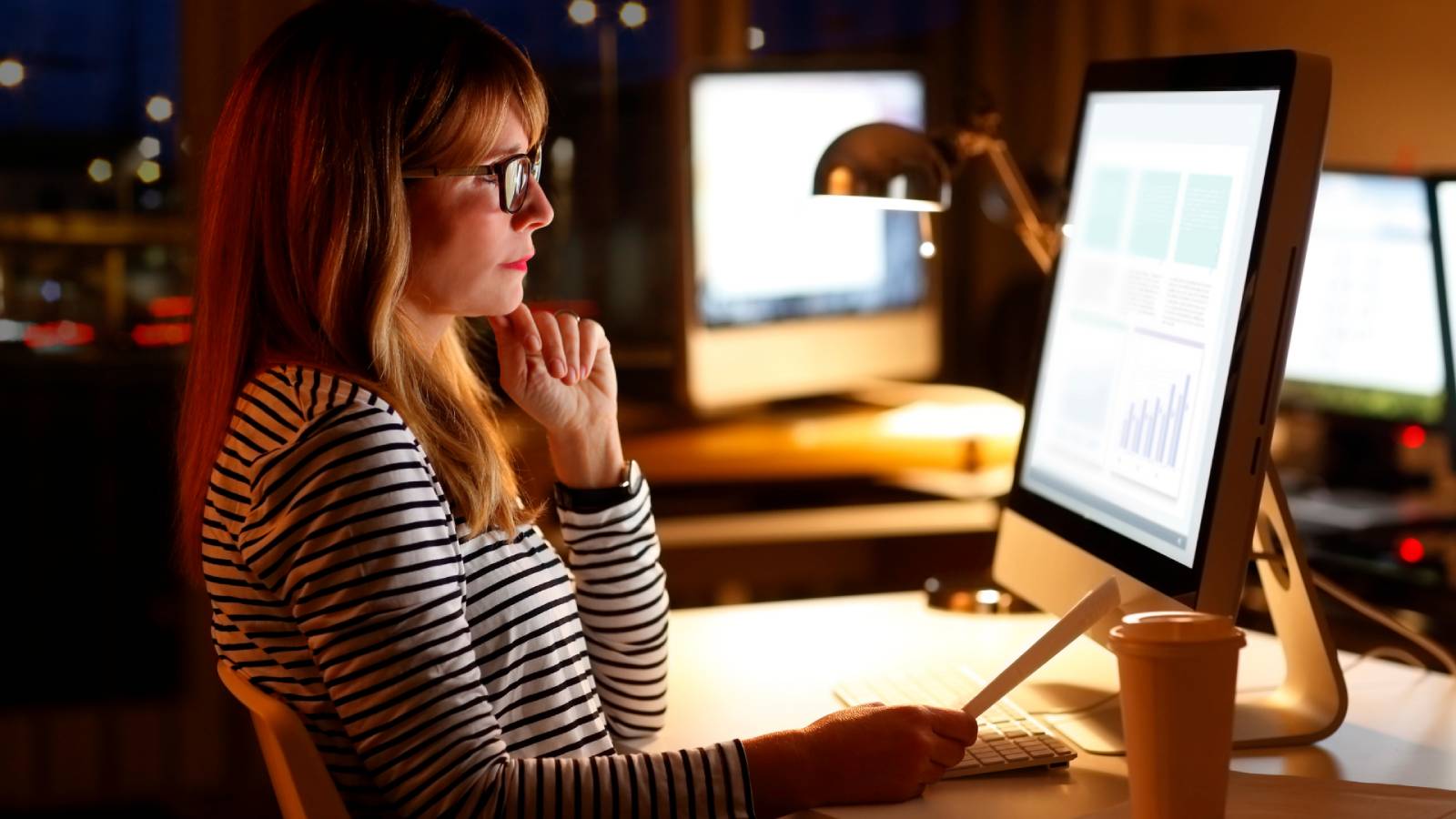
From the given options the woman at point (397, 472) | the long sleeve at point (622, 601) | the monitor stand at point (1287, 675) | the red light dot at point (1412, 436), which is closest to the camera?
the woman at point (397, 472)

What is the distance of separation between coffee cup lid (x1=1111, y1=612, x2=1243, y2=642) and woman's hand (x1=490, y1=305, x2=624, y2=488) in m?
0.57

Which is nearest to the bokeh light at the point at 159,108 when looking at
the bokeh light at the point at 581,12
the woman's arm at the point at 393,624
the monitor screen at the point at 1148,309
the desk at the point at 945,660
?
the bokeh light at the point at 581,12

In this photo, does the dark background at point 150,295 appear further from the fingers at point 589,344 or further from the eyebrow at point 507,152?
the eyebrow at point 507,152

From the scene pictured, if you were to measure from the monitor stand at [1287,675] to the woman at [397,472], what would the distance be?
0.19m

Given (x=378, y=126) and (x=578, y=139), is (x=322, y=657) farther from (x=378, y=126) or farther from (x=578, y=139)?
(x=578, y=139)

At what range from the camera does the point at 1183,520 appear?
102 cm

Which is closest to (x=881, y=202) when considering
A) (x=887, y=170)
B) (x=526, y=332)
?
(x=887, y=170)

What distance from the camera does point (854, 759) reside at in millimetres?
957

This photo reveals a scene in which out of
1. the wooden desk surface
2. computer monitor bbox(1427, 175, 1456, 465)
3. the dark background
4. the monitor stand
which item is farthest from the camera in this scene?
the dark background

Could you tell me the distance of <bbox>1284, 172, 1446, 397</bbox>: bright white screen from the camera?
6.66ft

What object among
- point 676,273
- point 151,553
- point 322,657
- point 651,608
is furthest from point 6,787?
point 322,657

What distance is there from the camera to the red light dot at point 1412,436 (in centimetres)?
214

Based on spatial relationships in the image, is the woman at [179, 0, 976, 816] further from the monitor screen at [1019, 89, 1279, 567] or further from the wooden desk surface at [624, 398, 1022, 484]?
the wooden desk surface at [624, 398, 1022, 484]

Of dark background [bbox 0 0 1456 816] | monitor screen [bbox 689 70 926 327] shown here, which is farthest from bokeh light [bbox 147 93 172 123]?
monitor screen [bbox 689 70 926 327]
